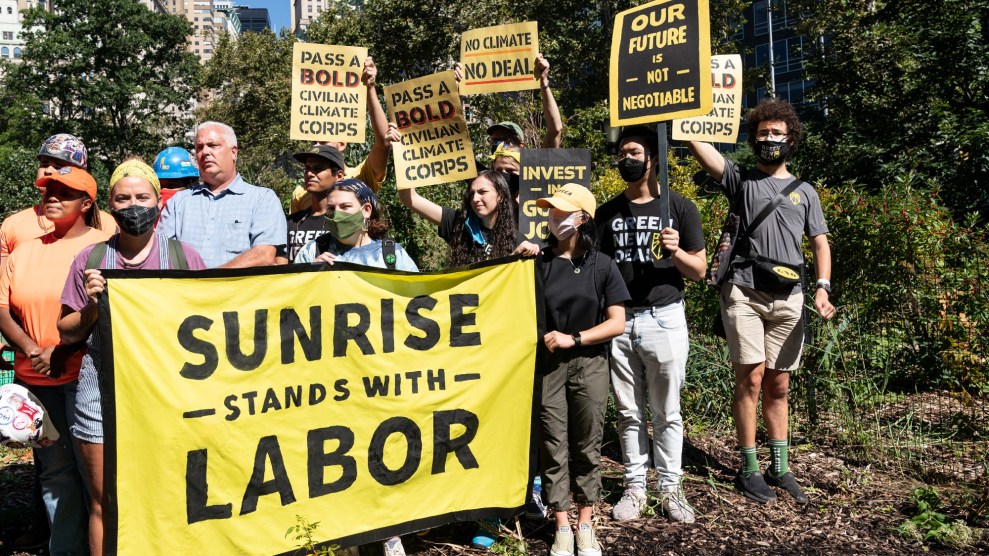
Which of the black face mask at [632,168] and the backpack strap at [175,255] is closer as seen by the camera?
the backpack strap at [175,255]

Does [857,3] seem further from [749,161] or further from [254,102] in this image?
[254,102]

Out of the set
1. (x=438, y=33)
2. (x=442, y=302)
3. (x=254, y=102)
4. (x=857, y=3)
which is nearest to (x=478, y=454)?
(x=442, y=302)

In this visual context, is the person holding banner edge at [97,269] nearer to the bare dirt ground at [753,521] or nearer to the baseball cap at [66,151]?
the baseball cap at [66,151]

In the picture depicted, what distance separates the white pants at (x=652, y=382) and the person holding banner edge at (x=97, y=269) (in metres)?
2.42

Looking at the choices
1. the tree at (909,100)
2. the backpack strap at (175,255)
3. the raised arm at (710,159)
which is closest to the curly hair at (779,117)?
the raised arm at (710,159)

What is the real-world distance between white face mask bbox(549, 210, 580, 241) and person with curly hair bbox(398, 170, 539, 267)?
42cm

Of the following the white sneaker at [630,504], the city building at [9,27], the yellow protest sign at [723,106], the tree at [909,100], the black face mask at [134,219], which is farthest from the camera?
the city building at [9,27]

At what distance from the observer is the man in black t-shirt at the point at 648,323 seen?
4.72 metres

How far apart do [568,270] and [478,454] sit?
1056 mm

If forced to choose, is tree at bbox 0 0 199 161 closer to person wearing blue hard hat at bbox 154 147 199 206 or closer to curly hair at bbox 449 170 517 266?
person wearing blue hard hat at bbox 154 147 199 206

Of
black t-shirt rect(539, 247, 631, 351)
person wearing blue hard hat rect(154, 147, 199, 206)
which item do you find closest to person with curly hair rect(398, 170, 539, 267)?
black t-shirt rect(539, 247, 631, 351)

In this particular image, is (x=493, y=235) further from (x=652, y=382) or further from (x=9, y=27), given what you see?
(x=9, y=27)

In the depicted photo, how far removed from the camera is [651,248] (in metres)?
4.76

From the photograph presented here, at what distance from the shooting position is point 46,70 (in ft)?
151
